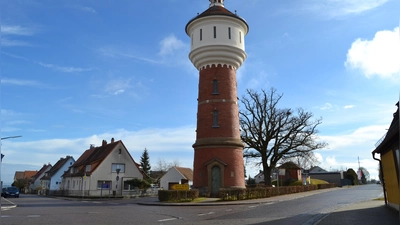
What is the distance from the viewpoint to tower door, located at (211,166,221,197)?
27.6 m

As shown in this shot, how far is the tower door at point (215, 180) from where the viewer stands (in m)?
27.6

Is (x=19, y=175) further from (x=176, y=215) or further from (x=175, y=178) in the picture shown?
(x=176, y=215)

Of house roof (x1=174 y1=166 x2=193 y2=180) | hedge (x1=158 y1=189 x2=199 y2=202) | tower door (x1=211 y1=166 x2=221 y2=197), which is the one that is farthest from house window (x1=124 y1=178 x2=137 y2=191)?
hedge (x1=158 y1=189 x2=199 y2=202)

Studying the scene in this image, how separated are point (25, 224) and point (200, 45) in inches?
819

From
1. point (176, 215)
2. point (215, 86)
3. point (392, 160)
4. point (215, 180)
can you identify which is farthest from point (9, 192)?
point (392, 160)

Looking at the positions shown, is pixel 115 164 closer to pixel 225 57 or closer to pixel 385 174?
pixel 225 57

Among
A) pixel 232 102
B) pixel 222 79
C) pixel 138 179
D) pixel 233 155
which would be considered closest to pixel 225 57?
pixel 222 79

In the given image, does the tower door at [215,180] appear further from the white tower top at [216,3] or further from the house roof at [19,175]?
the house roof at [19,175]

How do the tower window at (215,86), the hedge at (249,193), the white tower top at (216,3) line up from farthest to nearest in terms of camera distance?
the white tower top at (216,3) < the tower window at (215,86) < the hedge at (249,193)

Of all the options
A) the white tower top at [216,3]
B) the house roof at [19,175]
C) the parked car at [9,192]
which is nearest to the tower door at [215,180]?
the white tower top at [216,3]

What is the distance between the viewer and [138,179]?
134 feet

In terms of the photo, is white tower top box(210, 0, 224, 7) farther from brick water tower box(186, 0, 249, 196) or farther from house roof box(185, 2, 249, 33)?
brick water tower box(186, 0, 249, 196)

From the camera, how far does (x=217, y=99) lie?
29094mm

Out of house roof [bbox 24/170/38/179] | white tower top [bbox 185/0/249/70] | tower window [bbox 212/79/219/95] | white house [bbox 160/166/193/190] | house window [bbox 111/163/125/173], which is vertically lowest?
white house [bbox 160/166/193/190]
